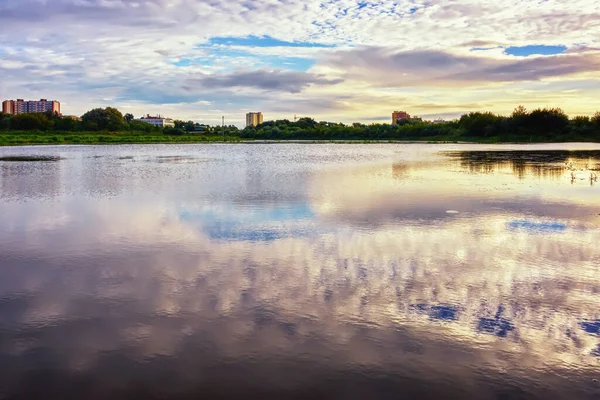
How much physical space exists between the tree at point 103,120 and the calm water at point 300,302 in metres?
126

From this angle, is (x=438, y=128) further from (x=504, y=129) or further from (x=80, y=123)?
(x=80, y=123)

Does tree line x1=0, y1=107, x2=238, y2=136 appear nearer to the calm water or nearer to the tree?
the tree

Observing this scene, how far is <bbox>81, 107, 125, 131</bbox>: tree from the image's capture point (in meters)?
134

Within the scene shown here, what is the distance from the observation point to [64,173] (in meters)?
30.0

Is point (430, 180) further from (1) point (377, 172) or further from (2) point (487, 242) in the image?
(2) point (487, 242)

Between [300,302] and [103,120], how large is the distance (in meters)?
140

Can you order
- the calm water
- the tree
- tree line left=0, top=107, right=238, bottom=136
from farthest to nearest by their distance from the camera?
the tree < tree line left=0, top=107, right=238, bottom=136 < the calm water

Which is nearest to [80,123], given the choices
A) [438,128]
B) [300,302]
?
[438,128]

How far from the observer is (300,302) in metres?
7.90

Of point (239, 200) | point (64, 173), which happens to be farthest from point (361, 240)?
point (64, 173)

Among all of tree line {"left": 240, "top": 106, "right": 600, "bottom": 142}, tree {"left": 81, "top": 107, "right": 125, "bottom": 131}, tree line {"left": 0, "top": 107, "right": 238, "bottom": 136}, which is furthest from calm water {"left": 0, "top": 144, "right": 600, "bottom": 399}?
tree {"left": 81, "top": 107, "right": 125, "bottom": 131}

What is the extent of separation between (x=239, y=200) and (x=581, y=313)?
12.6 metres

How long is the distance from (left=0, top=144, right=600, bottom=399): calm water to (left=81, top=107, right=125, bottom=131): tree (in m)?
126

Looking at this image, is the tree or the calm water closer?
the calm water
